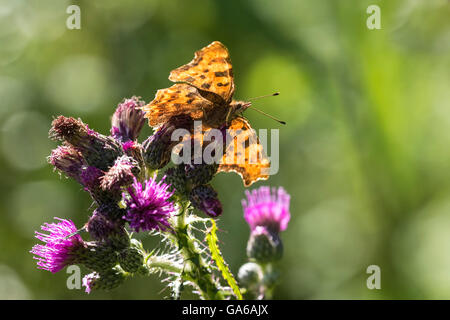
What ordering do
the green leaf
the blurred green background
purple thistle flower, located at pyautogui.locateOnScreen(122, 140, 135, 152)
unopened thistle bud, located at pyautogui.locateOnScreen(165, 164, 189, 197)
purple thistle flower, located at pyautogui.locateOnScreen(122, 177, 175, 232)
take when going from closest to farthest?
the green leaf, purple thistle flower, located at pyautogui.locateOnScreen(122, 177, 175, 232), unopened thistle bud, located at pyautogui.locateOnScreen(165, 164, 189, 197), purple thistle flower, located at pyautogui.locateOnScreen(122, 140, 135, 152), the blurred green background

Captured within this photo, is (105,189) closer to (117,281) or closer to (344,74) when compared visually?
(117,281)

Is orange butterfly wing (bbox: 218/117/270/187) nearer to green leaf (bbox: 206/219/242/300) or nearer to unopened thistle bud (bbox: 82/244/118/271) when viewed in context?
green leaf (bbox: 206/219/242/300)

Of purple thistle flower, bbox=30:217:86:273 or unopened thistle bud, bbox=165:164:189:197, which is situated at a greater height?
unopened thistle bud, bbox=165:164:189:197

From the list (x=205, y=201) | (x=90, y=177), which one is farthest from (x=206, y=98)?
(x=90, y=177)

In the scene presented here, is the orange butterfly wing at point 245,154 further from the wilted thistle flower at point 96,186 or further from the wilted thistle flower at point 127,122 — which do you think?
the wilted thistle flower at point 96,186

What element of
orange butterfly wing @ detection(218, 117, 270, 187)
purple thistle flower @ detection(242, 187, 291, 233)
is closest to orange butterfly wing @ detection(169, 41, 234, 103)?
orange butterfly wing @ detection(218, 117, 270, 187)

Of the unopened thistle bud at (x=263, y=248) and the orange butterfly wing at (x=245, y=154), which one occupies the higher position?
the orange butterfly wing at (x=245, y=154)

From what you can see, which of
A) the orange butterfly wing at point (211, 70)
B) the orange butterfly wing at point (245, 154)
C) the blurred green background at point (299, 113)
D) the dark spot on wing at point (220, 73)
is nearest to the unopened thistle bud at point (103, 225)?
the orange butterfly wing at point (245, 154)
